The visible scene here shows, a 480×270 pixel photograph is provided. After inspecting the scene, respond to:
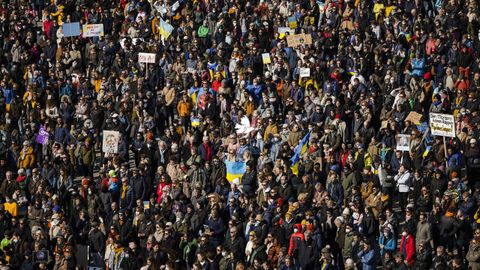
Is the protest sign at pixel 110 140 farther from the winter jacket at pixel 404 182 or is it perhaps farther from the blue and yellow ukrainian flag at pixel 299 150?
the winter jacket at pixel 404 182

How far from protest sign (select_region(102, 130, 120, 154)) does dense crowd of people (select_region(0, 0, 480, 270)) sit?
12 centimetres

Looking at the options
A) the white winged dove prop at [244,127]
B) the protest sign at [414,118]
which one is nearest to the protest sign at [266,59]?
the white winged dove prop at [244,127]

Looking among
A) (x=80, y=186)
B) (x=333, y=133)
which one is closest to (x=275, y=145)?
(x=333, y=133)

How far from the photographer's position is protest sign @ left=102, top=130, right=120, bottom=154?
36.1m

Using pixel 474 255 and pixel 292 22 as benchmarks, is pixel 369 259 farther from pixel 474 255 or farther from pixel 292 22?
pixel 292 22

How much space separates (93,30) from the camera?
145 ft

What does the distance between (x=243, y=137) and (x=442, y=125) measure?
4.45 metres

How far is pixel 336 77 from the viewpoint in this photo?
125 ft

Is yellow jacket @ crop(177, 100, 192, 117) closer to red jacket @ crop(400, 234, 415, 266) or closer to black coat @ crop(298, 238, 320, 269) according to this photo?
black coat @ crop(298, 238, 320, 269)

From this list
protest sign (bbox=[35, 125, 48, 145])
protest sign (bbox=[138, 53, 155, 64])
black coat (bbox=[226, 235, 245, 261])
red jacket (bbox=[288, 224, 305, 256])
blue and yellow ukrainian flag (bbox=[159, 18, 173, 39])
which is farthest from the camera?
blue and yellow ukrainian flag (bbox=[159, 18, 173, 39])

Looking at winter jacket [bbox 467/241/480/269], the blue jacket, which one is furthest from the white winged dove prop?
winter jacket [bbox 467/241/480/269]

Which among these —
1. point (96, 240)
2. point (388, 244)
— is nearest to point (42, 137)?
point (96, 240)

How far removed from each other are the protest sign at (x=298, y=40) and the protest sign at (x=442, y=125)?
8084 mm

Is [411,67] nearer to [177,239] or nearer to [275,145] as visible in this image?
[275,145]
